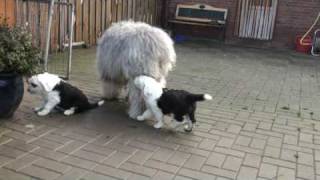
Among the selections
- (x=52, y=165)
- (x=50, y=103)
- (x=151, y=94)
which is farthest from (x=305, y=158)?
(x=50, y=103)

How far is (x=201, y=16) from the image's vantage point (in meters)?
13.4

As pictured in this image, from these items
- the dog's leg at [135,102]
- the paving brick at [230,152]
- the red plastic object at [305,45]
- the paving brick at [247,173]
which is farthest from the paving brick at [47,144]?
the red plastic object at [305,45]

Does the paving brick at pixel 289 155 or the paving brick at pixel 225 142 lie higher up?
the paving brick at pixel 225 142

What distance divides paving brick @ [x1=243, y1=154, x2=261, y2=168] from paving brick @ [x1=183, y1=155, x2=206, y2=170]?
397 mm

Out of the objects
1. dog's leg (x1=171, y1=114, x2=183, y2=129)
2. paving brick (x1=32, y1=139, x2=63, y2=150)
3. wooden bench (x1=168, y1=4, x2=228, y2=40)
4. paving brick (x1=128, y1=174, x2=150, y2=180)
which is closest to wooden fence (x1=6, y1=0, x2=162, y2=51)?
wooden bench (x1=168, y1=4, x2=228, y2=40)

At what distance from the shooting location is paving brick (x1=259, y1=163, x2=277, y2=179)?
369cm

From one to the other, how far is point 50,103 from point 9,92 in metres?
0.52

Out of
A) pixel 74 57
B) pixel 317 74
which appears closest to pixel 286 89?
pixel 317 74

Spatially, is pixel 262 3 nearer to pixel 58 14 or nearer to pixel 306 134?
pixel 58 14

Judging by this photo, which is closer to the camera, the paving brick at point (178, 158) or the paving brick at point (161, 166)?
the paving brick at point (161, 166)

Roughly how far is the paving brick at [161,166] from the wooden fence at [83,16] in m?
3.91

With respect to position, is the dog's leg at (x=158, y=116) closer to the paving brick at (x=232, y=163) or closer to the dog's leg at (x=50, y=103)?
the paving brick at (x=232, y=163)

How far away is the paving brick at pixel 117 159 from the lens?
12.1 feet

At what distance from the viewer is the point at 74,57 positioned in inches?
349
